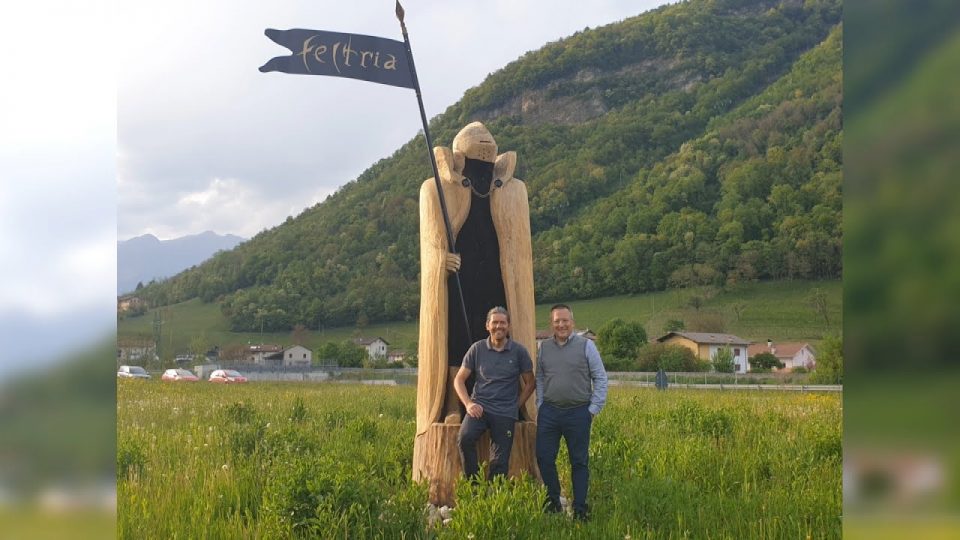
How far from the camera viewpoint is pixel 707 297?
250 ft

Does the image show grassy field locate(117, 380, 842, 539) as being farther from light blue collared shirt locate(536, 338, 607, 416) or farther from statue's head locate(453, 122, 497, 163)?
statue's head locate(453, 122, 497, 163)

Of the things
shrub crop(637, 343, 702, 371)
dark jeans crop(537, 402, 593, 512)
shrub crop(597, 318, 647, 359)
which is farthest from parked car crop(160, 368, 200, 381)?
shrub crop(637, 343, 702, 371)

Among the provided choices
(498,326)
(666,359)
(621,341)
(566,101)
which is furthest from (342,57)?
(566,101)

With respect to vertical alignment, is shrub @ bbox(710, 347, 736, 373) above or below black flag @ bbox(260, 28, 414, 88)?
below

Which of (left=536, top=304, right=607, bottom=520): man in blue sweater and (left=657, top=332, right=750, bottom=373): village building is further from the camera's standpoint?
(left=657, top=332, right=750, bottom=373): village building

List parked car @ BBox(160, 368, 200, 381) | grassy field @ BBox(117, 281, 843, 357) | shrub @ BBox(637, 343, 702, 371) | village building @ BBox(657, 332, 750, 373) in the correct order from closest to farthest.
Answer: parked car @ BBox(160, 368, 200, 381), shrub @ BBox(637, 343, 702, 371), village building @ BBox(657, 332, 750, 373), grassy field @ BBox(117, 281, 843, 357)

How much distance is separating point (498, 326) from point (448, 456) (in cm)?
132

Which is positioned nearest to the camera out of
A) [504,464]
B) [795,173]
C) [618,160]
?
[504,464]

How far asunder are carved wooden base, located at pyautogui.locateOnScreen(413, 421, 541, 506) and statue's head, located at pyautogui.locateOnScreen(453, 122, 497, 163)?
99.2 inches

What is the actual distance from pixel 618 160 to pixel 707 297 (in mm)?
21736

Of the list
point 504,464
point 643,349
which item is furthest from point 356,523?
point 643,349

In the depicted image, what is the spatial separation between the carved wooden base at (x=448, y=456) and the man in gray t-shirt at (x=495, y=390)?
10.3 inches

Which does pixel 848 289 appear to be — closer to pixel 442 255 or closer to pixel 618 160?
pixel 442 255

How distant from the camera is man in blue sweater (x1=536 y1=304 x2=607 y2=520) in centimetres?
596
